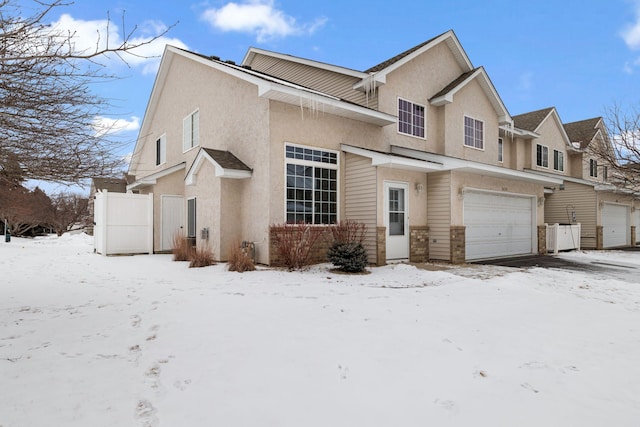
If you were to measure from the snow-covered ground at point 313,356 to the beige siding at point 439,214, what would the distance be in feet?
15.9

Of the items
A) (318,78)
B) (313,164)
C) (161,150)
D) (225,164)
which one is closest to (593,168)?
(318,78)

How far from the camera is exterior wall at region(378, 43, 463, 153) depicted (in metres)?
12.8

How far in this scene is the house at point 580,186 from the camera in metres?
18.7

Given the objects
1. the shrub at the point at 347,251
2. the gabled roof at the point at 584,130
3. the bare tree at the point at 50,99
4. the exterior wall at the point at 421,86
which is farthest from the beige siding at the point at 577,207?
the bare tree at the point at 50,99

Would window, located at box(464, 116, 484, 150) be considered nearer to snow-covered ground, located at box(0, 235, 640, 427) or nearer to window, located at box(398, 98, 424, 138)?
window, located at box(398, 98, 424, 138)

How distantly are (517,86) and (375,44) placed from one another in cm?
861

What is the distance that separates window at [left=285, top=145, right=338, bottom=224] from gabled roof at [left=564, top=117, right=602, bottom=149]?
63.4 feet

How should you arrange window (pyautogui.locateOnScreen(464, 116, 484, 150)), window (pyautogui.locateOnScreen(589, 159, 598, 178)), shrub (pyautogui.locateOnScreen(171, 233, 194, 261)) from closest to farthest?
shrub (pyautogui.locateOnScreen(171, 233, 194, 261)) < window (pyautogui.locateOnScreen(464, 116, 484, 150)) < window (pyautogui.locateOnScreen(589, 159, 598, 178))

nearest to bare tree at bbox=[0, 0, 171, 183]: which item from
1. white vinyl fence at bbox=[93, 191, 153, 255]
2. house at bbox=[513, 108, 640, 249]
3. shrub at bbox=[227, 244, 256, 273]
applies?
shrub at bbox=[227, 244, 256, 273]

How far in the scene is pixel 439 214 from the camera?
1203 cm

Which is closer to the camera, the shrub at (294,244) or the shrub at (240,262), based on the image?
the shrub at (240,262)

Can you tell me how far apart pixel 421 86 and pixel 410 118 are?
1432 mm

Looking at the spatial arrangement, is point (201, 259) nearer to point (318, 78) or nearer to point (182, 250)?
point (182, 250)

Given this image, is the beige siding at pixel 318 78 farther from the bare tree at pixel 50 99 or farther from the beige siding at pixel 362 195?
the bare tree at pixel 50 99
